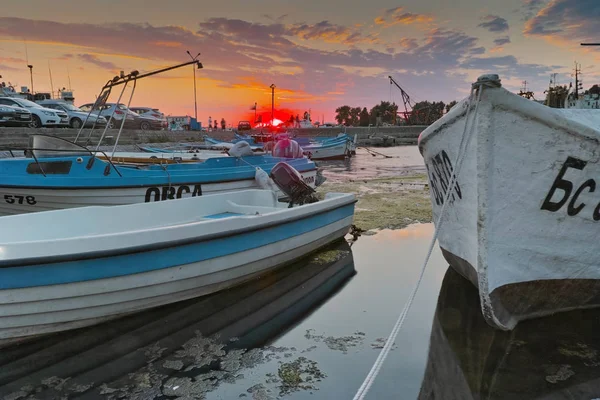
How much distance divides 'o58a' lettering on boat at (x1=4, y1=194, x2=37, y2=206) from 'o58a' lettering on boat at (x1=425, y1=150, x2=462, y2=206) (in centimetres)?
697

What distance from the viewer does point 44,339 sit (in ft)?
14.0

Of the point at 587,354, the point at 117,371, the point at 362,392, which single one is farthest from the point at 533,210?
the point at 117,371

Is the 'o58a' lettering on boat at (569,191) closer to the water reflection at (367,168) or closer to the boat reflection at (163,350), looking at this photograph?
the boat reflection at (163,350)

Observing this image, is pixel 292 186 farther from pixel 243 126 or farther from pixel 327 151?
pixel 243 126

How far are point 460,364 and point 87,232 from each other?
4.58 metres

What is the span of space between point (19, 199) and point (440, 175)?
7366mm

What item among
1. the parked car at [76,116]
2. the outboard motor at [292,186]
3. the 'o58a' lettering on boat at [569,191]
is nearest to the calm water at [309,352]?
the 'o58a' lettering on boat at [569,191]

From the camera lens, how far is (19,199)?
791 cm

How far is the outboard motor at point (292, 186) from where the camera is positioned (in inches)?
305

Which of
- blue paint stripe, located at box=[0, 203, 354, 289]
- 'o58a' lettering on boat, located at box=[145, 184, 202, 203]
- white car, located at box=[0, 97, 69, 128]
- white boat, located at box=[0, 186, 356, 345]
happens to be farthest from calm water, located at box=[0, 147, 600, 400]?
white car, located at box=[0, 97, 69, 128]

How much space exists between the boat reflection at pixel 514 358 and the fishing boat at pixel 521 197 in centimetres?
23

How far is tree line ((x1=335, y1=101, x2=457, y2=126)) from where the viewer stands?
9288 cm

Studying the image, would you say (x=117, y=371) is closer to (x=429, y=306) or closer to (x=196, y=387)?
(x=196, y=387)

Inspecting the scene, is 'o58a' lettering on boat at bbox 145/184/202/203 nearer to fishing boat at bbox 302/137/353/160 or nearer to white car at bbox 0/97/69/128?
white car at bbox 0/97/69/128
